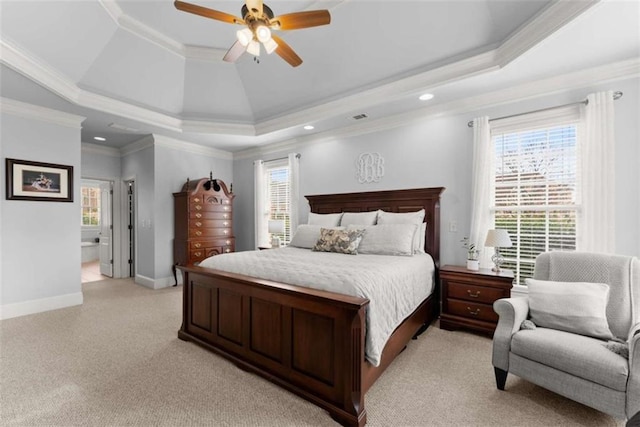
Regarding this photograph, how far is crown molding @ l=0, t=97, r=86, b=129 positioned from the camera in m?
3.78

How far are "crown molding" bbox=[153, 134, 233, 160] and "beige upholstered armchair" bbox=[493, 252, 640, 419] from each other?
5.57 metres

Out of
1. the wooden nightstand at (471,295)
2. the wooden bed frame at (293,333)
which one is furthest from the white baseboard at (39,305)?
the wooden nightstand at (471,295)

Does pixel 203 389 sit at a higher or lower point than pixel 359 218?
lower

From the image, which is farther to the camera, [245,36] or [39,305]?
[39,305]

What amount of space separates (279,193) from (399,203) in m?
2.56

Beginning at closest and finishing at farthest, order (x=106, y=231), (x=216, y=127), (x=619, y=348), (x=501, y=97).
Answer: (x=619, y=348)
(x=501, y=97)
(x=216, y=127)
(x=106, y=231)

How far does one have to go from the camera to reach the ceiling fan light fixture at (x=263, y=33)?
2.19 m

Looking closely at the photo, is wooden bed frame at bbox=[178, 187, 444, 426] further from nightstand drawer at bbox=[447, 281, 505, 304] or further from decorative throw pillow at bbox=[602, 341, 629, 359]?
decorative throw pillow at bbox=[602, 341, 629, 359]

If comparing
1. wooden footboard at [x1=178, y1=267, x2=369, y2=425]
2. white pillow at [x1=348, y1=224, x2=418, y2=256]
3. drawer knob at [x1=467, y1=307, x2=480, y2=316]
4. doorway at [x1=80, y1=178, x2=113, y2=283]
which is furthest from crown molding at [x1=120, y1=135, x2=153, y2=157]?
drawer knob at [x1=467, y1=307, x2=480, y2=316]

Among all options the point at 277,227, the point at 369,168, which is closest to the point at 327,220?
the point at 369,168

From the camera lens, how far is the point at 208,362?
2.61 m

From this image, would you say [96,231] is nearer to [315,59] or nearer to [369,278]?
[315,59]

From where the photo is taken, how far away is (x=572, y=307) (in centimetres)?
212

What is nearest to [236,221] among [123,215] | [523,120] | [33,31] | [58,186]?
[123,215]
